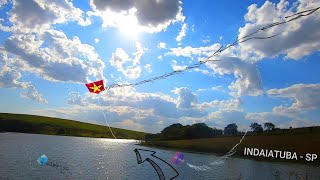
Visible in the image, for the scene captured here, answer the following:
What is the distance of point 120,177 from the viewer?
64.1m

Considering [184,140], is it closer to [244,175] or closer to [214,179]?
[214,179]

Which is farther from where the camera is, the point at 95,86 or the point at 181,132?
the point at 181,132

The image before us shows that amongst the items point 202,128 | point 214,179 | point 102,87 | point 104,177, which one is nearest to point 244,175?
point 214,179

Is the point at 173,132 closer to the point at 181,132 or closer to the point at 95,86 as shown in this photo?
the point at 181,132

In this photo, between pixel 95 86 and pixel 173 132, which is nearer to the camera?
pixel 95 86

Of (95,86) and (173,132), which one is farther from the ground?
(95,86)

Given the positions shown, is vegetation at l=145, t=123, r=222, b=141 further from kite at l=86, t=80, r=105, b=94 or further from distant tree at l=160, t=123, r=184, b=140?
kite at l=86, t=80, r=105, b=94

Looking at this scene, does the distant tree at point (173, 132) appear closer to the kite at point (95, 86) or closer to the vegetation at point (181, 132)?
the vegetation at point (181, 132)

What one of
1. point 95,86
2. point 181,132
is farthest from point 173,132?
point 95,86

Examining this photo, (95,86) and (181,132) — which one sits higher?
(95,86)

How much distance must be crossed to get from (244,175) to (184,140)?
191 feet

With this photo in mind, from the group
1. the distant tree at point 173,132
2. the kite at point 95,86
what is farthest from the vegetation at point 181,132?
the kite at point 95,86

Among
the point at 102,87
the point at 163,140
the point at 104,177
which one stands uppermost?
the point at 102,87

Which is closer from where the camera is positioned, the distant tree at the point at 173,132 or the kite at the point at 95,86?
the kite at the point at 95,86
